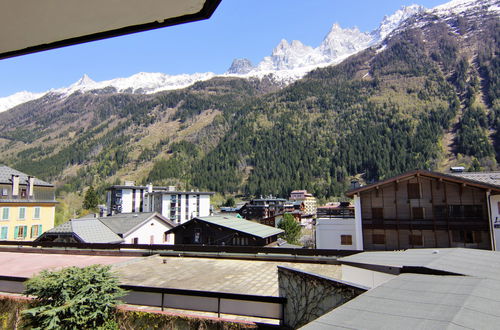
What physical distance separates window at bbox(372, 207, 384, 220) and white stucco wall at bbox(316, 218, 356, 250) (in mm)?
2922

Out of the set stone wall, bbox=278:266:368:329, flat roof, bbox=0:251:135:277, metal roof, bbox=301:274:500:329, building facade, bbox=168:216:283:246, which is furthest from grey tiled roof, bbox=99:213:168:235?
metal roof, bbox=301:274:500:329

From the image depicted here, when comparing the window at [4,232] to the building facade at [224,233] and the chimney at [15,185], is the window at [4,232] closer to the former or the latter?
the chimney at [15,185]

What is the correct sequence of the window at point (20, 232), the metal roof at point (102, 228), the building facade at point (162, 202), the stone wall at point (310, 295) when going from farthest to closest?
the building facade at point (162, 202) < the window at point (20, 232) < the metal roof at point (102, 228) < the stone wall at point (310, 295)

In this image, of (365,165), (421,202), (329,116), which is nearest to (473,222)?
(421,202)

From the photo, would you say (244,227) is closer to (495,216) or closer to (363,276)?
(495,216)

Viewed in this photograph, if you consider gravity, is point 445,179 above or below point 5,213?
above

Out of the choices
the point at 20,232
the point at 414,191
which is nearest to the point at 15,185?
the point at 20,232

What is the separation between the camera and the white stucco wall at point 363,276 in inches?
294

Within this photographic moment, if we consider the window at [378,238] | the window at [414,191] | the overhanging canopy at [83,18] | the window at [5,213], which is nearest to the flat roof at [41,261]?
the overhanging canopy at [83,18]

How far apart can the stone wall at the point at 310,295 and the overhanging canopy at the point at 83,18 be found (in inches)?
221

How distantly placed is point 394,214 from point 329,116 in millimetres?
174098

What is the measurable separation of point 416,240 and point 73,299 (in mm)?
27184

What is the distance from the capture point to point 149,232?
3809 cm

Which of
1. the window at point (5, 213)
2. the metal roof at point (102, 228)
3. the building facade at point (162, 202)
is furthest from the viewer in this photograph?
the building facade at point (162, 202)
